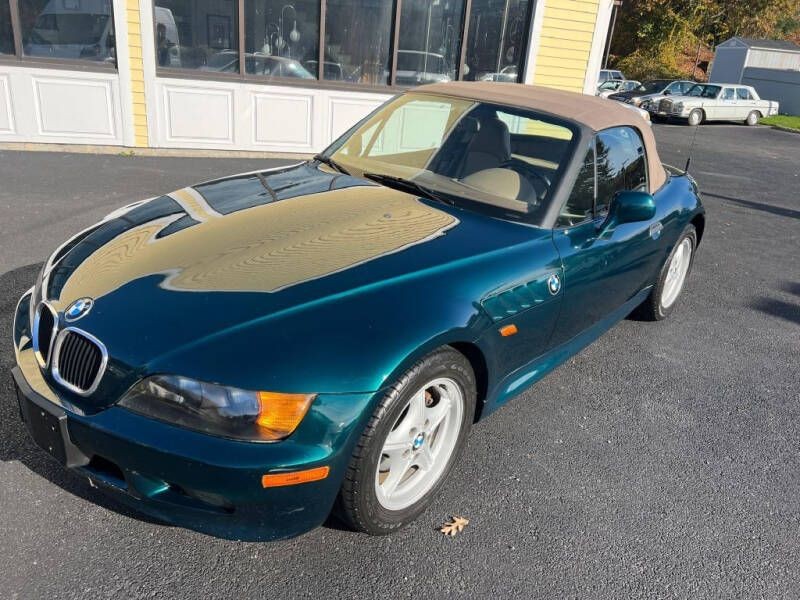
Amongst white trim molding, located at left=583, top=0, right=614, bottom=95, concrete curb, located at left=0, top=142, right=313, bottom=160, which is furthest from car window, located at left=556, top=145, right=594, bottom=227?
white trim molding, located at left=583, top=0, right=614, bottom=95

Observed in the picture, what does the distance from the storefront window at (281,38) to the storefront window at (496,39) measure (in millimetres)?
2586

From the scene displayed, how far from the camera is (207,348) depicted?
6.72 feet

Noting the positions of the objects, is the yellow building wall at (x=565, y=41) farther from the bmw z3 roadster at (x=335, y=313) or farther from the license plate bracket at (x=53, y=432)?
the license plate bracket at (x=53, y=432)

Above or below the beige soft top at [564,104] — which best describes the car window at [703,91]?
below

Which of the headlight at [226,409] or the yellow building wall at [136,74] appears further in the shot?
the yellow building wall at [136,74]

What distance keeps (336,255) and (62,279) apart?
1111mm

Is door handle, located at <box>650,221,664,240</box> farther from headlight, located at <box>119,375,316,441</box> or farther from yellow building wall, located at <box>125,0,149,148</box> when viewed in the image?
yellow building wall, located at <box>125,0,149,148</box>

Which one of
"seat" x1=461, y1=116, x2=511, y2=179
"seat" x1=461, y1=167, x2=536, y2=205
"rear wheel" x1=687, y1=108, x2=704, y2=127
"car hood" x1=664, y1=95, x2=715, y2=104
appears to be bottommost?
"rear wheel" x1=687, y1=108, x2=704, y2=127

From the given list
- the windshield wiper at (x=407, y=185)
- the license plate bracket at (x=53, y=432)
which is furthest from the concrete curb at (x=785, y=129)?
the license plate bracket at (x=53, y=432)

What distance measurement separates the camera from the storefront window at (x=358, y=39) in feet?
32.3

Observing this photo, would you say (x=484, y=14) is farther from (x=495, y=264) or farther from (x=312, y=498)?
(x=312, y=498)

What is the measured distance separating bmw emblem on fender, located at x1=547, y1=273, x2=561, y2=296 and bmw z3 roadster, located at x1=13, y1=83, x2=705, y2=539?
0.02m

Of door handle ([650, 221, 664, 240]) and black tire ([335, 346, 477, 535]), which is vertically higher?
door handle ([650, 221, 664, 240])

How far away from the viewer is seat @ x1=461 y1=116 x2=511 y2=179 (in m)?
3.52
